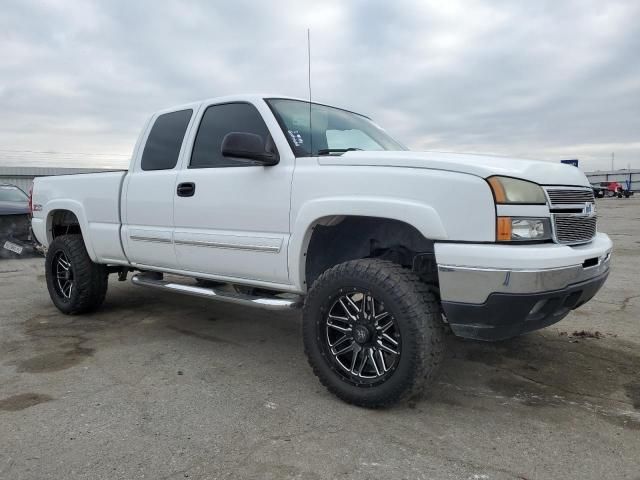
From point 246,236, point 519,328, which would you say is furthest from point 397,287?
point 246,236

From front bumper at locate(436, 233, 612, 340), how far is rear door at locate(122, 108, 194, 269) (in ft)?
7.82

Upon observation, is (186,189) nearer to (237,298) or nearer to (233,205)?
(233,205)

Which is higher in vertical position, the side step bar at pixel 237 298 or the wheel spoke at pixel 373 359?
the side step bar at pixel 237 298

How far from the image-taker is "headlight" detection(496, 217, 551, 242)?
2.60 m

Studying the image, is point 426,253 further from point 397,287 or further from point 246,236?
point 246,236

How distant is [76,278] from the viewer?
4992 mm

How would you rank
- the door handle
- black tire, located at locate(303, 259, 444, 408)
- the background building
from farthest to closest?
the background building
the door handle
black tire, located at locate(303, 259, 444, 408)

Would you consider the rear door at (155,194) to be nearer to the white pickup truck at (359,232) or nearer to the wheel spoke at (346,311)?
the white pickup truck at (359,232)

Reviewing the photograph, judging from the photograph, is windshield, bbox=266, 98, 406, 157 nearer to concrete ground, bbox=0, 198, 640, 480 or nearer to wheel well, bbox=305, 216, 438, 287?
wheel well, bbox=305, 216, 438, 287

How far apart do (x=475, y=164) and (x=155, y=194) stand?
2682 mm

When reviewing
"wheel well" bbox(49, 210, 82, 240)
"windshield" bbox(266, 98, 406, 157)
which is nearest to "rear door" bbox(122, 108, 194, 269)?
"windshield" bbox(266, 98, 406, 157)

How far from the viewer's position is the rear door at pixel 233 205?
3414mm

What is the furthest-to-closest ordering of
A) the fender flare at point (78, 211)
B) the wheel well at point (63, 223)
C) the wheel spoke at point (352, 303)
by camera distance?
the wheel well at point (63, 223), the fender flare at point (78, 211), the wheel spoke at point (352, 303)

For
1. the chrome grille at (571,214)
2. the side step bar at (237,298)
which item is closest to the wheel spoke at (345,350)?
the side step bar at (237,298)
